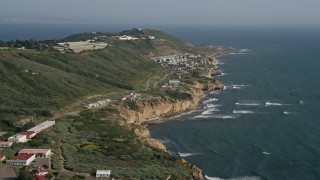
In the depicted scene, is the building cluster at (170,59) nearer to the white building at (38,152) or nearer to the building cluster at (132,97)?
the building cluster at (132,97)

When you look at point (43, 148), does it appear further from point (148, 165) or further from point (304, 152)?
point (304, 152)

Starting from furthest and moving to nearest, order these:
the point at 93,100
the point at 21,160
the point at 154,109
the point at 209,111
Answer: the point at 209,111
the point at 93,100
the point at 154,109
the point at 21,160

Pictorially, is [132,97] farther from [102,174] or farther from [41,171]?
[41,171]

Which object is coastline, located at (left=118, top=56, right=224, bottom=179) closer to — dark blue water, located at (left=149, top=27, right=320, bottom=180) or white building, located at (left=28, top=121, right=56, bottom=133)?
dark blue water, located at (left=149, top=27, right=320, bottom=180)

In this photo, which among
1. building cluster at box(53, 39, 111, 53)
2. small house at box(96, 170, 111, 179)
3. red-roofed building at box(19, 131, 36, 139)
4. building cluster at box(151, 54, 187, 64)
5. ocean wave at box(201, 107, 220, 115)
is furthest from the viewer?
building cluster at box(151, 54, 187, 64)

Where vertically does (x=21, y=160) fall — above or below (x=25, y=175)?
below

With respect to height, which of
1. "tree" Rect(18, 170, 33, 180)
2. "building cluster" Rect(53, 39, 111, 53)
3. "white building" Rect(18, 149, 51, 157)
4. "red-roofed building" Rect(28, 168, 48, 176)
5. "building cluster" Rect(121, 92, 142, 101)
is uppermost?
"building cluster" Rect(53, 39, 111, 53)

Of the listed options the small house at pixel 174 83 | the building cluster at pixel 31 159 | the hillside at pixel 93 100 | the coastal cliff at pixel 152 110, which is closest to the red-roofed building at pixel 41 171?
the building cluster at pixel 31 159

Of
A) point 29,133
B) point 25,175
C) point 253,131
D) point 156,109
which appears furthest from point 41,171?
point 156,109

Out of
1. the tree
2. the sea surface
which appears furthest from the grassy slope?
the tree

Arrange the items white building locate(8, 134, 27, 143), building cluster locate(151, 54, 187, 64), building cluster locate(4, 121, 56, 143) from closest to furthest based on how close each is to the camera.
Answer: building cluster locate(4, 121, 56, 143) → white building locate(8, 134, 27, 143) → building cluster locate(151, 54, 187, 64)
